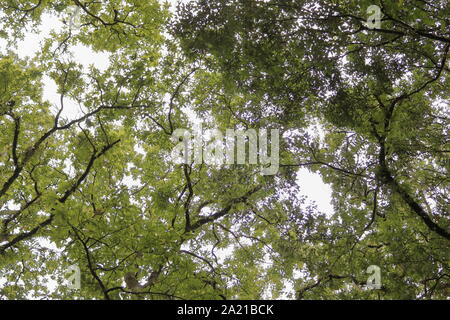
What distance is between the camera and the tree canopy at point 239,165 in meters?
6.20

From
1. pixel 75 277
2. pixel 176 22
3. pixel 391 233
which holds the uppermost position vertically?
pixel 176 22

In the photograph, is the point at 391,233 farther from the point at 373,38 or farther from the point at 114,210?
the point at 114,210

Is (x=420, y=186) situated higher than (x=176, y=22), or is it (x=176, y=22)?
(x=176, y=22)

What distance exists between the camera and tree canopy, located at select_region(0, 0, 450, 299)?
20.3ft

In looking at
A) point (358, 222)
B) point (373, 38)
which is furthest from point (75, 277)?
point (373, 38)

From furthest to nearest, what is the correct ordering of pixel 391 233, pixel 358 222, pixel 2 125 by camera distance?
pixel 2 125, pixel 358 222, pixel 391 233

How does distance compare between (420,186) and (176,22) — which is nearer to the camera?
(176,22)

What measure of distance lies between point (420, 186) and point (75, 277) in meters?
6.97

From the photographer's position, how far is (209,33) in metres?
6.44

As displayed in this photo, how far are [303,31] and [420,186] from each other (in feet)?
13.9

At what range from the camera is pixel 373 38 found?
6.38 meters

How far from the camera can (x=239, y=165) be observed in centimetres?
837
